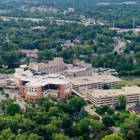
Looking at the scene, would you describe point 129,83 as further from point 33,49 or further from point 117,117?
point 33,49

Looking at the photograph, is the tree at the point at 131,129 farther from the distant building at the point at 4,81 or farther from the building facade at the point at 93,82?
the distant building at the point at 4,81

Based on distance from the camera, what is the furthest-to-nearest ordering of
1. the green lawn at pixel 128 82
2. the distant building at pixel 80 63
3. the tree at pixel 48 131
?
the distant building at pixel 80 63
the green lawn at pixel 128 82
the tree at pixel 48 131

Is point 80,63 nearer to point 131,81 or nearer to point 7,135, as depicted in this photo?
point 131,81

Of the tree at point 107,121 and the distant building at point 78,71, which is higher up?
the distant building at point 78,71

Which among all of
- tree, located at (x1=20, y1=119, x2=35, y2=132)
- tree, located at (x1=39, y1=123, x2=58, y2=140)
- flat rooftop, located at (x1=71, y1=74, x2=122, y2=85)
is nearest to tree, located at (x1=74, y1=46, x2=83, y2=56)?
flat rooftop, located at (x1=71, y1=74, x2=122, y2=85)

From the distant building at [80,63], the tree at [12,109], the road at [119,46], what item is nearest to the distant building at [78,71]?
the distant building at [80,63]

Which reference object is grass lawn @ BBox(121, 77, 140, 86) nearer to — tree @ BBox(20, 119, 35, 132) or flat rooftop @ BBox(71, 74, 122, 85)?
flat rooftop @ BBox(71, 74, 122, 85)

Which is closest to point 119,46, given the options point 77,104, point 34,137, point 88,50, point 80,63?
point 88,50
